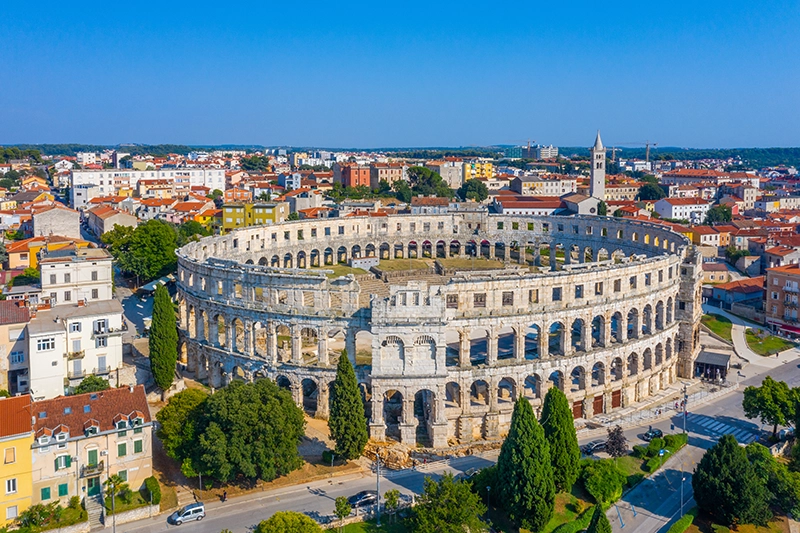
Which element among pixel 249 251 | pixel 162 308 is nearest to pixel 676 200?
pixel 249 251

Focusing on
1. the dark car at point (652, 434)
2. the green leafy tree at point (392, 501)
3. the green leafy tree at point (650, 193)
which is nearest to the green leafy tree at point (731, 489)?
the dark car at point (652, 434)

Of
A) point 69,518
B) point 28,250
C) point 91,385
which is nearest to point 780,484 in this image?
point 69,518

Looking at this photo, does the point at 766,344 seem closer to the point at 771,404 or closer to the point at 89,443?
the point at 771,404

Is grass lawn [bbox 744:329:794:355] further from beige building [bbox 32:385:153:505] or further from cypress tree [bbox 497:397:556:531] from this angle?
beige building [bbox 32:385:153:505]

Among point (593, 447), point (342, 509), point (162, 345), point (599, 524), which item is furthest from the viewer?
point (162, 345)

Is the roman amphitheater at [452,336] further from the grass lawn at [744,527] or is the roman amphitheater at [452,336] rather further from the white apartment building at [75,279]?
the grass lawn at [744,527]

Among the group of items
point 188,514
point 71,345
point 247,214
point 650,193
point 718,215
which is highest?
point 650,193
